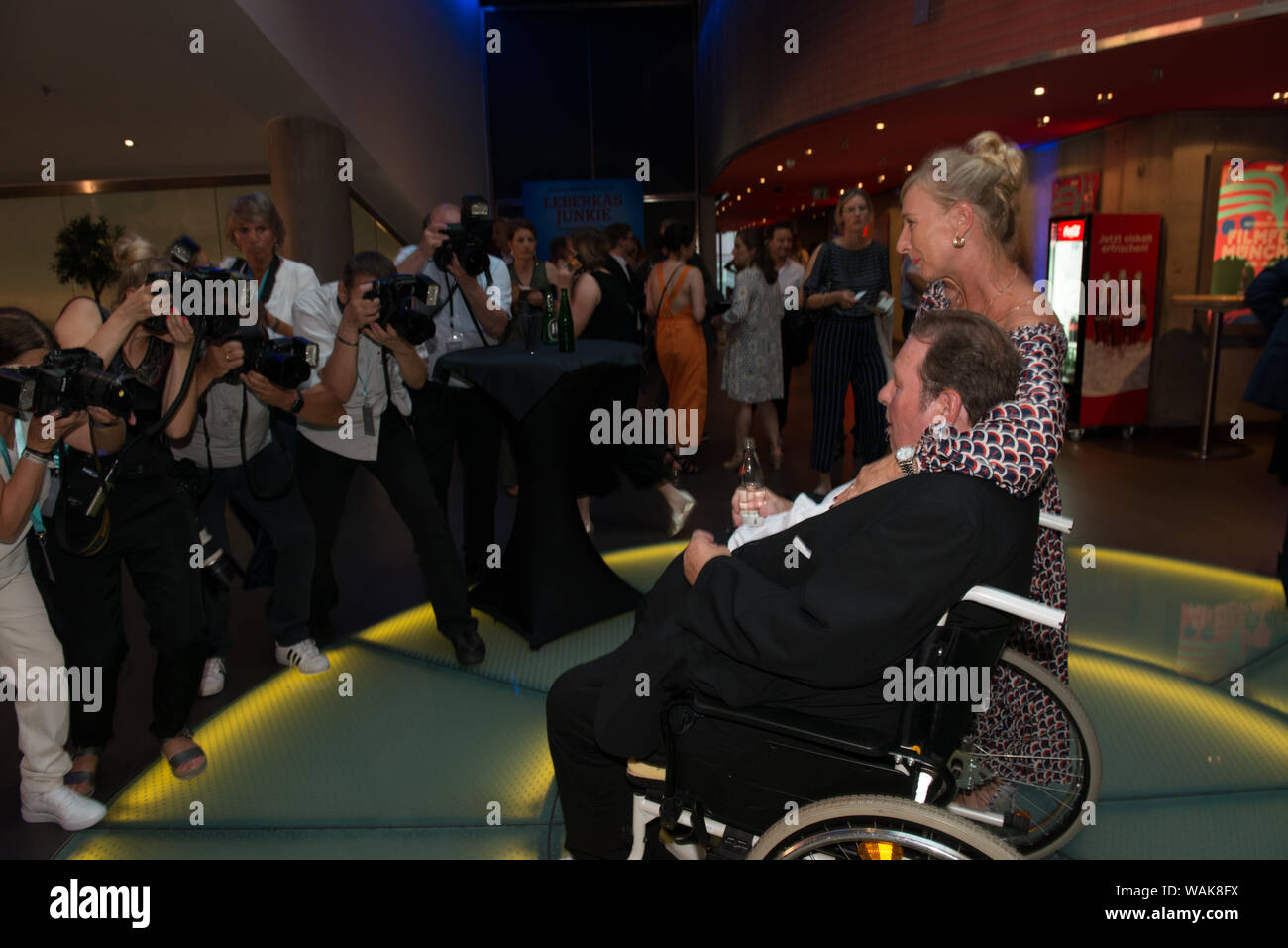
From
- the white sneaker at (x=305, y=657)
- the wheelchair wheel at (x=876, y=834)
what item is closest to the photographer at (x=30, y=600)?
the white sneaker at (x=305, y=657)

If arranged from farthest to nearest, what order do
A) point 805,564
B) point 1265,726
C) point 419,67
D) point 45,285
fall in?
point 45,285
point 419,67
point 1265,726
point 805,564

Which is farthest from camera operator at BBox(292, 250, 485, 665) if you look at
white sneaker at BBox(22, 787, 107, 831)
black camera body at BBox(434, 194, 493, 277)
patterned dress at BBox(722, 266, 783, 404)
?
patterned dress at BBox(722, 266, 783, 404)

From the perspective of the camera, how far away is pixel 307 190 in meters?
6.11

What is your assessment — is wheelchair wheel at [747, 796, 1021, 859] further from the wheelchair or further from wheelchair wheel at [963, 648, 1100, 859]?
wheelchair wheel at [963, 648, 1100, 859]

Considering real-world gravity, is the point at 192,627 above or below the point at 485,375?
below

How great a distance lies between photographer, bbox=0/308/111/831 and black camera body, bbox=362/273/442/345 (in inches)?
33.9

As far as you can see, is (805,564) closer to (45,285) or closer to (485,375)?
(485,375)

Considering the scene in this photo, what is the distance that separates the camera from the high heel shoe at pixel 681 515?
4539 millimetres

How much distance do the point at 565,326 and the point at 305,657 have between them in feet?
5.38

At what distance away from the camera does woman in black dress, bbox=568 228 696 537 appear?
4.20 meters

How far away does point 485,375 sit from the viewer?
2.98 metres

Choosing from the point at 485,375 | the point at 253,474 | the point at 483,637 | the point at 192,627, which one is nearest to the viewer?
the point at 192,627

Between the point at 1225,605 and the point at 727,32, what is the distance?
29.8 ft
